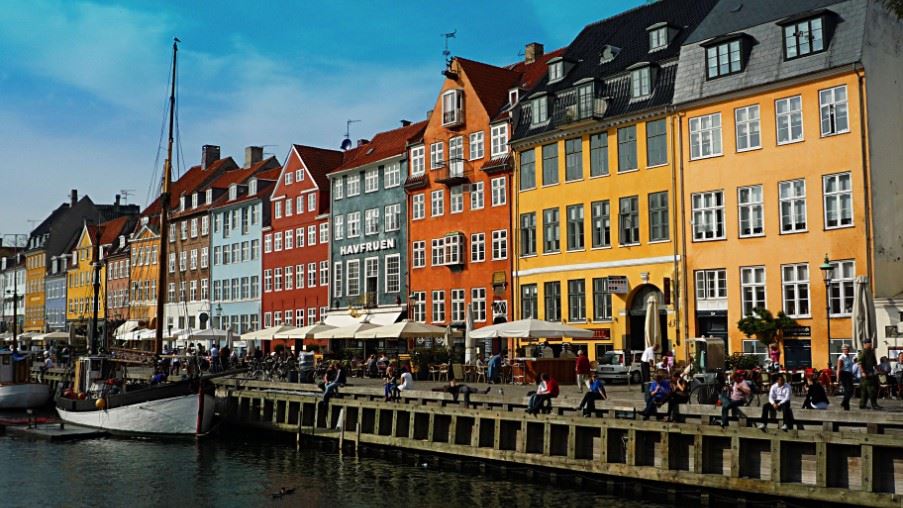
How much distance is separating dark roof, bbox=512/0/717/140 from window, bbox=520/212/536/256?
384 centimetres

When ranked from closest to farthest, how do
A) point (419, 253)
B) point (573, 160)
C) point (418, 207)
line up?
point (573, 160)
point (419, 253)
point (418, 207)

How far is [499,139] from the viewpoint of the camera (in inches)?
1916

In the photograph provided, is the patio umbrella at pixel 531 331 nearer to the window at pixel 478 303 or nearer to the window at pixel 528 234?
the window at pixel 528 234

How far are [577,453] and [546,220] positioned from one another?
22133 mm

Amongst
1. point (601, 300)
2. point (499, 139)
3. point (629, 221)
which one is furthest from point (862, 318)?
point (499, 139)

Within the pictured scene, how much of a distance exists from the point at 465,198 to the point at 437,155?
3360 mm

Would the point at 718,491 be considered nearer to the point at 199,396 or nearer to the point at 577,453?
the point at 577,453

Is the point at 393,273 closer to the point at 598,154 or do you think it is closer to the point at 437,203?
the point at 437,203

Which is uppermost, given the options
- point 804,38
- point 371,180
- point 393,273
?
point 804,38

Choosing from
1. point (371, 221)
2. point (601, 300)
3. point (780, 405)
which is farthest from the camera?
point (371, 221)

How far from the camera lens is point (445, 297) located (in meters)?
51.1

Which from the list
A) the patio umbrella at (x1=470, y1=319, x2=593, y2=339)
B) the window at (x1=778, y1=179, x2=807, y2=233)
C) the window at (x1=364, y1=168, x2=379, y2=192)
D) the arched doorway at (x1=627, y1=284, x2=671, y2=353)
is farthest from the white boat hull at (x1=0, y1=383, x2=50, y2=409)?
the window at (x1=778, y1=179, x2=807, y2=233)

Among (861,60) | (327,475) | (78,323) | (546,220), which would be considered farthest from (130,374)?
(78,323)

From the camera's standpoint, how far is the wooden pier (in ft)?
62.5
